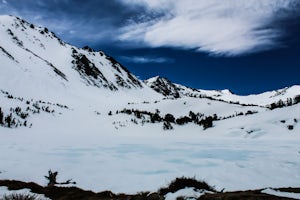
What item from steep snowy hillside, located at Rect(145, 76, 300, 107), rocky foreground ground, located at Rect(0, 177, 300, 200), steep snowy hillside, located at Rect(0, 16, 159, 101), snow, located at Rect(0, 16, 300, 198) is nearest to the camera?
rocky foreground ground, located at Rect(0, 177, 300, 200)

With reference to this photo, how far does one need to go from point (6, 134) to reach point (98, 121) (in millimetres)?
10561

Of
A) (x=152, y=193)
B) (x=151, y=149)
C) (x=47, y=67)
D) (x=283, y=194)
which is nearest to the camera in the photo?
(x=283, y=194)

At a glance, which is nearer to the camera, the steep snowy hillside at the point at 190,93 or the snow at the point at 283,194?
the snow at the point at 283,194

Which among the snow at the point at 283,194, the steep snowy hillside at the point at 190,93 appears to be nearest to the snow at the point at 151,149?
the snow at the point at 283,194

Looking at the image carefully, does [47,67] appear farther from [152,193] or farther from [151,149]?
[152,193]

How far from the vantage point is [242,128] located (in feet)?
59.8

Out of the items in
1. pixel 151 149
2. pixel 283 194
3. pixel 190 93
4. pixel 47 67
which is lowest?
pixel 283 194

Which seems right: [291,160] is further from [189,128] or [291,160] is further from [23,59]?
[23,59]

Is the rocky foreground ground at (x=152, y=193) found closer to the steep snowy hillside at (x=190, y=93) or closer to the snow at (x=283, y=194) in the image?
the snow at (x=283, y=194)

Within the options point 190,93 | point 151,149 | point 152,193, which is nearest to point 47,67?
point 151,149

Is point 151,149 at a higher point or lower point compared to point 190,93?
lower

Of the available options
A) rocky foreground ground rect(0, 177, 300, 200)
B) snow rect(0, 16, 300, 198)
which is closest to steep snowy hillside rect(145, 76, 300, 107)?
snow rect(0, 16, 300, 198)

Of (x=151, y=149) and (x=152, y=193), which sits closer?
(x=152, y=193)

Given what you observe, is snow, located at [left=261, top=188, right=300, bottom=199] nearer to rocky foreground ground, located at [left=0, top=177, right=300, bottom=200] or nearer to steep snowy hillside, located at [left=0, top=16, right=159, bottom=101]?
rocky foreground ground, located at [left=0, top=177, right=300, bottom=200]
